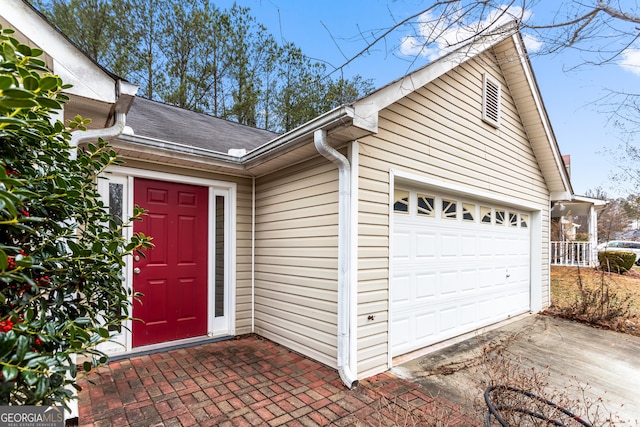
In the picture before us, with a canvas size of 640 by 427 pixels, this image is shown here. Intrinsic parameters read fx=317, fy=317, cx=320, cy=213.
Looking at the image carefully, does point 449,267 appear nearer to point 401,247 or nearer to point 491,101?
point 401,247

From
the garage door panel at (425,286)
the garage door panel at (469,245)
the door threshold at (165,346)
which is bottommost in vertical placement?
the door threshold at (165,346)

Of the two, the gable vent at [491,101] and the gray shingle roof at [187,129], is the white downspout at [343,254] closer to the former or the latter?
the gray shingle roof at [187,129]

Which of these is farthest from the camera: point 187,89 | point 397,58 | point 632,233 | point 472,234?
point 632,233

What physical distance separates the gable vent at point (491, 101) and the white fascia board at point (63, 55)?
5.10 m

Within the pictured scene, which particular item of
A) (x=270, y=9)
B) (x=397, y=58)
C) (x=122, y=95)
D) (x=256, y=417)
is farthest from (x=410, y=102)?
(x=256, y=417)

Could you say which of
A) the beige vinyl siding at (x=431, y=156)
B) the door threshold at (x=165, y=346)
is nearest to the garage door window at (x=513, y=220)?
the beige vinyl siding at (x=431, y=156)

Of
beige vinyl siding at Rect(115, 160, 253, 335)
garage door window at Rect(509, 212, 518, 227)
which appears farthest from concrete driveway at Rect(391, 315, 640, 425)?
beige vinyl siding at Rect(115, 160, 253, 335)

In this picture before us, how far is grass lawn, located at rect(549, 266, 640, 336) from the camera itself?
220 inches

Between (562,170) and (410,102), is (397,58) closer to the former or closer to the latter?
(410,102)

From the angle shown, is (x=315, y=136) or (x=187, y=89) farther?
(x=187, y=89)

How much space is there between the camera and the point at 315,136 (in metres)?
3.13

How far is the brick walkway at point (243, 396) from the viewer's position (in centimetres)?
254

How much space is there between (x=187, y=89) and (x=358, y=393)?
10988 mm

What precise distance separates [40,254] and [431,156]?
4.00 metres
